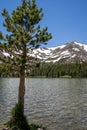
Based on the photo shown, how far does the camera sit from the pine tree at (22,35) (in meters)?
29.8

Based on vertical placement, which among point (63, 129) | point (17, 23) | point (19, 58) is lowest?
point (63, 129)

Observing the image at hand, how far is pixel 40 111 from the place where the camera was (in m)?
46.3

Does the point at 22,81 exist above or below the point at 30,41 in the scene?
below

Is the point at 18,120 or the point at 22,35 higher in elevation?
the point at 22,35

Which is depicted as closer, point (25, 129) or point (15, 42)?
point (25, 129)

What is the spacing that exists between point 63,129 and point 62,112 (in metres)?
13.2

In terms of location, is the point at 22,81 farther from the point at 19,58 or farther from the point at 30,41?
the point at 30,41

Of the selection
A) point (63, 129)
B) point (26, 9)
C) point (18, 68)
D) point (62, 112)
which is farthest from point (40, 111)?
point (26, 9)

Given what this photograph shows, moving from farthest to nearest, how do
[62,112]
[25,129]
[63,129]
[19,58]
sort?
[62,112]
[63,129]
[19,58]
[25,129]

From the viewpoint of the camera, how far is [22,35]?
29719mm

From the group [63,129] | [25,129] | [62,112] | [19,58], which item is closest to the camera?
[25,129]

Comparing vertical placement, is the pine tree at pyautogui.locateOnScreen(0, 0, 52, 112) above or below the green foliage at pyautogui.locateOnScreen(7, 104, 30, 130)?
above

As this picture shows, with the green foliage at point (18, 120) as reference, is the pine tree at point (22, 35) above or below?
above

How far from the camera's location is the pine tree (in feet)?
97.7
